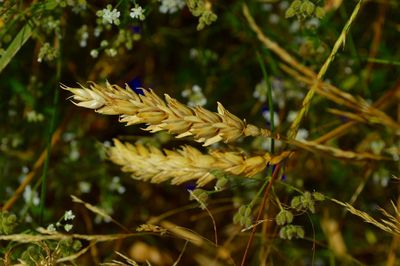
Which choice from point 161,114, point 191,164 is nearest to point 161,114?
point 161,114

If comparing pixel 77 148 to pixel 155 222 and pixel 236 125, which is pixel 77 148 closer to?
pixel 155 222

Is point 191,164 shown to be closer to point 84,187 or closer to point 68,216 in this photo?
point 68,216

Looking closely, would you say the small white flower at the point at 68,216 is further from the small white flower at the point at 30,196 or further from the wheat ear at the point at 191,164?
the small white flower at the point at 30,196

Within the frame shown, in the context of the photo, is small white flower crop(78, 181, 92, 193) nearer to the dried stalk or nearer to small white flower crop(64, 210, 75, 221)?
small white flower crop(64, 210, 75, 221)

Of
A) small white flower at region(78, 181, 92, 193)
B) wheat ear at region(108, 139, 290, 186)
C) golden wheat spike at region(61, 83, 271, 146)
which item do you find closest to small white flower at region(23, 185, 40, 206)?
small white flower at region(78, 181, 92, 193)

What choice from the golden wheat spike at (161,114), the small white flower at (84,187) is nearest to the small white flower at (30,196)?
the small white flower at (84,187)

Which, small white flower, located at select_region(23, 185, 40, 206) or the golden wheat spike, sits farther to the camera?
small white flower, located at select_region(23, 185, 40, 206)
